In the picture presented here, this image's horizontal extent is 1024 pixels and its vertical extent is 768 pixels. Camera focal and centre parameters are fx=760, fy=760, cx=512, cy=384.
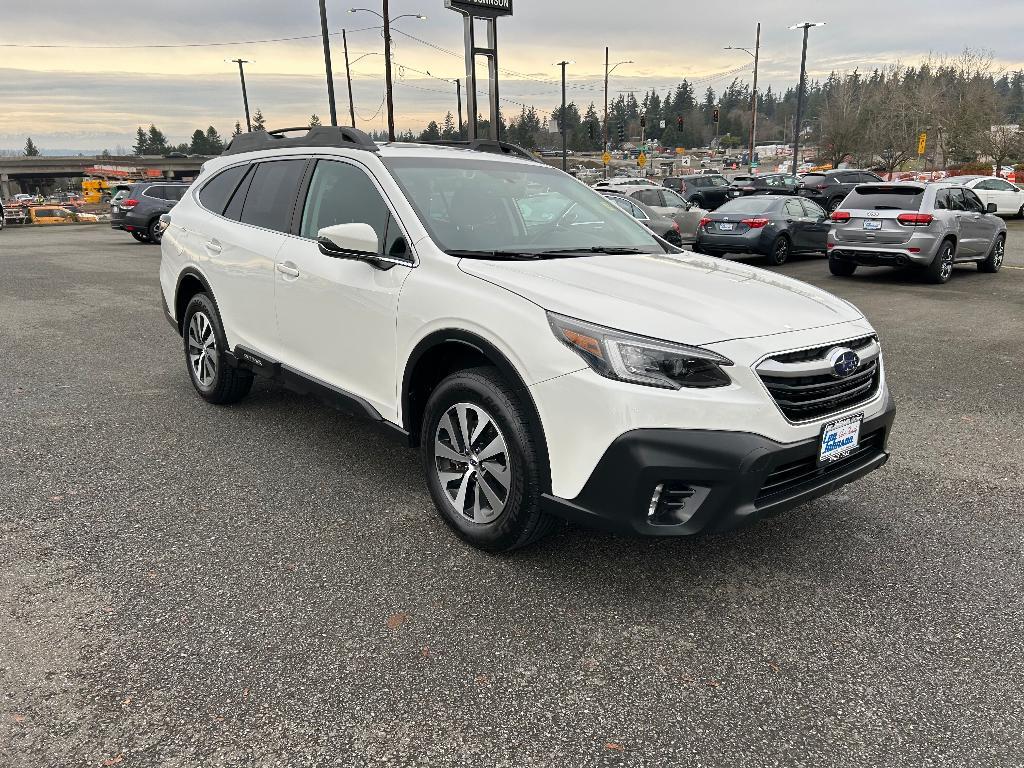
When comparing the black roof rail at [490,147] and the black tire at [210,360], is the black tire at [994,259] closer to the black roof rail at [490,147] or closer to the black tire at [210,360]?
the black roof rail at [490,147]

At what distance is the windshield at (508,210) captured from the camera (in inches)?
146

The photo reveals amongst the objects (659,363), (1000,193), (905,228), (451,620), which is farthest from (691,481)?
(1000,193)

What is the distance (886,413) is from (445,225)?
2.20 metres

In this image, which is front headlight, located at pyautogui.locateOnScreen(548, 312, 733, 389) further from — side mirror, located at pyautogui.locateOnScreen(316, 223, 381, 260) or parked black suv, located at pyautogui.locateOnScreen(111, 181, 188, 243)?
parked black suv, located at pyautogui.locateOnScreen(111, 181, 188, 243)

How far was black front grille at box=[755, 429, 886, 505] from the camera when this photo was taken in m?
2.84

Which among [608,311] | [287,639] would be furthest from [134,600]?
[608,311]

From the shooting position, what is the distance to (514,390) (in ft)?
10.0

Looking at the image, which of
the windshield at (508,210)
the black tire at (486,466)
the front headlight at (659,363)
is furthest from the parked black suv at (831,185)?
the front headlight at (659,363)

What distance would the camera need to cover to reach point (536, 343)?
2926 mm

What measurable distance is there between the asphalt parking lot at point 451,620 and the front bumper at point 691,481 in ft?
1.46

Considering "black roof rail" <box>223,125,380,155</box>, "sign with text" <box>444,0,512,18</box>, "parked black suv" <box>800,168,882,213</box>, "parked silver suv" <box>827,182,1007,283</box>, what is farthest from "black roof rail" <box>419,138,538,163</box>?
"parked black suv" <box>800,168,882,213</box>

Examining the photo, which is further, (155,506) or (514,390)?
(155,506)

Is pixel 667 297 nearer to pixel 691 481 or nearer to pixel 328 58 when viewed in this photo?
pixel 691 481

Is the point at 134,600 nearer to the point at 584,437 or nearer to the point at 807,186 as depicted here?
the point at 584,437
